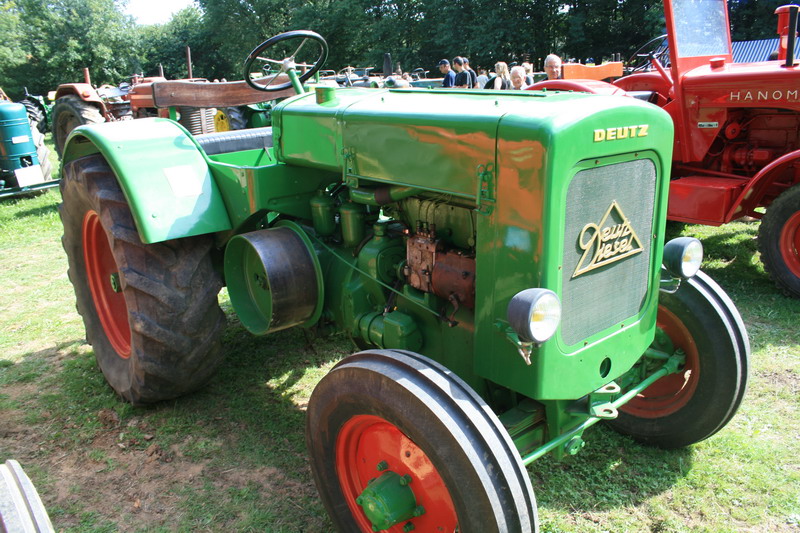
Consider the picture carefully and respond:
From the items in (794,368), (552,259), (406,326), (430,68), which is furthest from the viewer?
(430,68)

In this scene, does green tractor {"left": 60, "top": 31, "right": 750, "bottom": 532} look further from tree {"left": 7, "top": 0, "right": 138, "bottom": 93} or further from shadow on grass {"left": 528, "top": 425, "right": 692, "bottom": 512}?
tree {"left": 7, "top": 0, "right": 138, "bottom": 93}

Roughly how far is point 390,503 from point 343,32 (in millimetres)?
34422

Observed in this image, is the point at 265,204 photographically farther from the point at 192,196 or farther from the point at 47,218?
the point at 47,218

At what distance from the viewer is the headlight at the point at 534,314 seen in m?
1.72

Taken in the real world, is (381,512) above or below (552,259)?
below

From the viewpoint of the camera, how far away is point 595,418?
2197 mm

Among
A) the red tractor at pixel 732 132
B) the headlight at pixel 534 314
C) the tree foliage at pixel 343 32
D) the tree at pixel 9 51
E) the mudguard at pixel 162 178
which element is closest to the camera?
the headlight at pixel 534 314

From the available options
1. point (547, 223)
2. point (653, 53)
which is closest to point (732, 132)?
point (653, 53)

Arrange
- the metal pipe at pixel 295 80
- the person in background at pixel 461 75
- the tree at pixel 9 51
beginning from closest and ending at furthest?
1. the metal pipe at pixel 295 80
2. the person in background at pixel 461 75
3. the tree at pixel 9 51

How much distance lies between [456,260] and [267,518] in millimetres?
1281

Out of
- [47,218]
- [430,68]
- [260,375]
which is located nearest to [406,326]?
[260,375]

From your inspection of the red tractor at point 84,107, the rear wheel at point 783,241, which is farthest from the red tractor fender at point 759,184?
the red tractor at point 84,107

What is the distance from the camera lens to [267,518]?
8.19 ft

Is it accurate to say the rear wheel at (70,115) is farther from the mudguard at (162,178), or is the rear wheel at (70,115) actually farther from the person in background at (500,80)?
the mudguard at (162,178)
